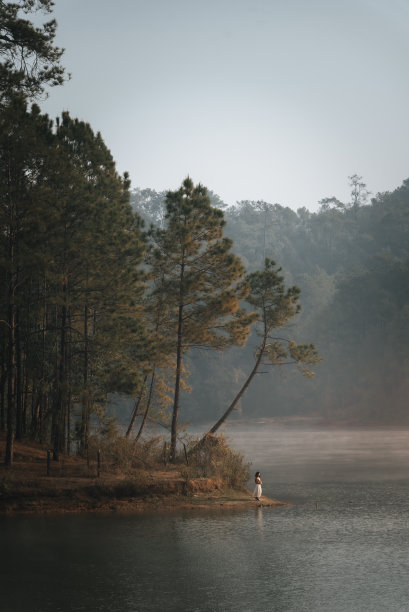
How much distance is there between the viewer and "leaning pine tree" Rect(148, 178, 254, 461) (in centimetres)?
3347

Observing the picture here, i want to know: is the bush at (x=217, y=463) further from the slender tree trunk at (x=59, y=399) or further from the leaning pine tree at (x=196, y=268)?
the slender tree trunk at (x=59, y=399)

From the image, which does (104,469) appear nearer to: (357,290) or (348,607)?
(348,607)

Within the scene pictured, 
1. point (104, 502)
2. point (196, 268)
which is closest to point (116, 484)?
point (104, 502)

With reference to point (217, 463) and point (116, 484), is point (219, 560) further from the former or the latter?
point (217, 463)

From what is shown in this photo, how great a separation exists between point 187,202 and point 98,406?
10.9 m

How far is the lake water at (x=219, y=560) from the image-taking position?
1323 cm

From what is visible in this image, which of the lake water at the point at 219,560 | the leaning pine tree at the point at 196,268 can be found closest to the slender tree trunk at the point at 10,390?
the lake water at the point at 219,560

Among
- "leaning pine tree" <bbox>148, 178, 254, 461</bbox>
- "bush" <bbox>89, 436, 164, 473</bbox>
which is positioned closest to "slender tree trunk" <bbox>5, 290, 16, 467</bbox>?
"bush" <bbox>89, 436, 164, 473</bbox>

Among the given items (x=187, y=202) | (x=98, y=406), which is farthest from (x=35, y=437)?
(x=187, y=202)

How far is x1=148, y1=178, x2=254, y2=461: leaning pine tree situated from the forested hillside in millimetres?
47736

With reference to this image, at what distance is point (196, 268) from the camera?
3431 cm

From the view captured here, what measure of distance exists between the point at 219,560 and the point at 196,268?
64.1 ft

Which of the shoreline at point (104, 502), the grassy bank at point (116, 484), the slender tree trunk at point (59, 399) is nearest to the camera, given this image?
the shoreline at point (104, 502)

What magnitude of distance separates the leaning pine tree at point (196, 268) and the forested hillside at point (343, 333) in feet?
157
